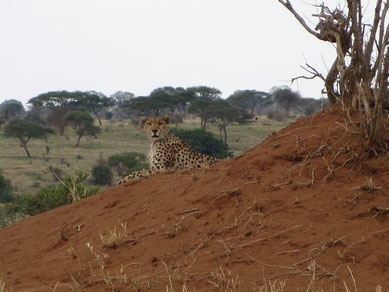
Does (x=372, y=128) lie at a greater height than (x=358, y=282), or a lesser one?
greater

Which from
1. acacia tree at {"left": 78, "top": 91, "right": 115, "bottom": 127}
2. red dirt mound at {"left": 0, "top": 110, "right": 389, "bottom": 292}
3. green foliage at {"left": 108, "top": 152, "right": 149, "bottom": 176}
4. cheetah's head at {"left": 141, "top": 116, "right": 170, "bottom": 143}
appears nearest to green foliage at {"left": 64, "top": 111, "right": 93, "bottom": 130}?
green foliage at {"left": 108, "top": 152, "right": 149, "bottom": 176}

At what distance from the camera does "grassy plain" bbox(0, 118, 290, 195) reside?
22312 millimetres

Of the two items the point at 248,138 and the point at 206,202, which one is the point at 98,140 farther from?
the point at 206,202

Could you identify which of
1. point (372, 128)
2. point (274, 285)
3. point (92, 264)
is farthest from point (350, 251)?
point (92, 264)

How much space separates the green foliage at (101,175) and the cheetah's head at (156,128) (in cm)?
1318

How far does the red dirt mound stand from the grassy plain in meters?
15.8

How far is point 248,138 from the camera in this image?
29.5 metres

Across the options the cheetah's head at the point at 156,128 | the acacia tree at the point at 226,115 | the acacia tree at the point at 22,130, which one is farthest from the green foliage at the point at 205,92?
the cheetah's head at the point at 156,128

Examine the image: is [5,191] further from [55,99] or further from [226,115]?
[55,99]

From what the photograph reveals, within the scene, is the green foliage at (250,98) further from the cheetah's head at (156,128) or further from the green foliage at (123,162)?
the cheetah's head at (156,128)

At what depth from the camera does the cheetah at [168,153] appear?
7.16 meters

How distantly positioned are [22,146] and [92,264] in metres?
25.8

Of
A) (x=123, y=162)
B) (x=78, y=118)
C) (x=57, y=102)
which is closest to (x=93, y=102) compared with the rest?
(x=57, y=102)

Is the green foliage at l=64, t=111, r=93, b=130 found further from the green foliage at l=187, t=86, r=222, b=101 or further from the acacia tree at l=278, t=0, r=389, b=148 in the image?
the acacia tree at l=278, t=0, r=389, b=148
